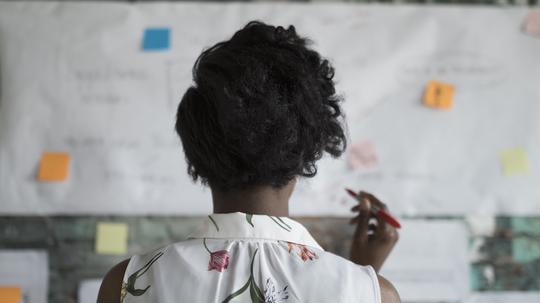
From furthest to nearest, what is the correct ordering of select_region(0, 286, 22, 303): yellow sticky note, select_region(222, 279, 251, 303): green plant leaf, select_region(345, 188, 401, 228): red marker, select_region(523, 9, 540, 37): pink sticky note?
select_region(523, 9, 540, 37): pink sticky note < select_region(0, 286, 22, 303): yellow sticky note < select_region(345, 188, 401, 228): red marker < select_region(222, 279, 251, 303): green plant leaf

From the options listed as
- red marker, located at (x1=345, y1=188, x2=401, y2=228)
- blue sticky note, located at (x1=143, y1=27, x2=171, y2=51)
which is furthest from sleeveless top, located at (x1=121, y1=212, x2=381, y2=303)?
blue sticky note, located at (x1=143, y1=27, x2=171, y2=51)

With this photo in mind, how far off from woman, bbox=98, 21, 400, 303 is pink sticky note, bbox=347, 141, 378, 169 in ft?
1.89

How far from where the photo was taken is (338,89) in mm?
1327

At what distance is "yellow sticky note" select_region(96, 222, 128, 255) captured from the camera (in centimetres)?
129

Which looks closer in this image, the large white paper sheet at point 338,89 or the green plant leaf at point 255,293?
the green plant leaf at point 255,293

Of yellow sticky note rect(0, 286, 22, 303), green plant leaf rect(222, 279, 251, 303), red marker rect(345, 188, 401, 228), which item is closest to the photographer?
green plant leaf rect(222, 279, 251, 303)

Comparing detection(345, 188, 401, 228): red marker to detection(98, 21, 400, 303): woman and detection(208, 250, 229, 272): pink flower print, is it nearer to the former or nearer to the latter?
detection(98, 21, 400, 303): woman

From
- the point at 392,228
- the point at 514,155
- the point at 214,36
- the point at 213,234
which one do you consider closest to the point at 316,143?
the point at 213,234

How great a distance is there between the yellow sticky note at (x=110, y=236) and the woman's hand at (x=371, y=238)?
522 millimetres

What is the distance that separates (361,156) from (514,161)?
0.35 meters

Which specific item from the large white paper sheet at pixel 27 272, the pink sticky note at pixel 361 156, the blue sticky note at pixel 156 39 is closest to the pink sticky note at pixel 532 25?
the pink sticky note at pixel 361 156

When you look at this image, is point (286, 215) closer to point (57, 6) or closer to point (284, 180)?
point (284, 180)

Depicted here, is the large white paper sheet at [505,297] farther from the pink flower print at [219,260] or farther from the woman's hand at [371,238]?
the pink flower print at [219,260]

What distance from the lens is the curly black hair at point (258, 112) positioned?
27.0 inches
